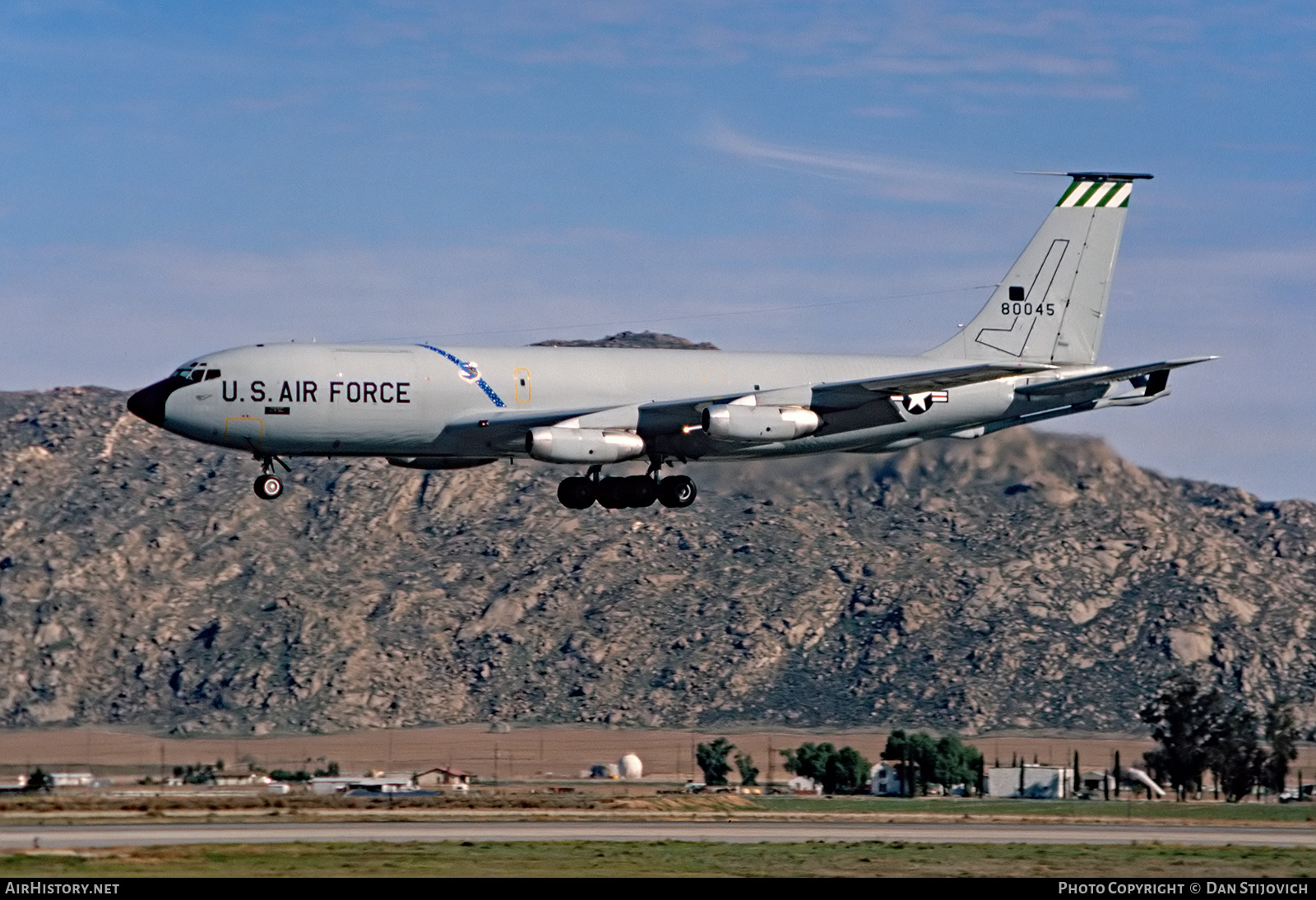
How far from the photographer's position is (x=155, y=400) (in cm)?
5691

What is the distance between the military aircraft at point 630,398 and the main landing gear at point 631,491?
2.5 inches

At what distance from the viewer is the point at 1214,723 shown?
145m

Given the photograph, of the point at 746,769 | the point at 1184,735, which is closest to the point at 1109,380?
the point at 1184,735

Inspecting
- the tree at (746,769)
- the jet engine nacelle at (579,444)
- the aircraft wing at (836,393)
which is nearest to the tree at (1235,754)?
the tree at (746,769)

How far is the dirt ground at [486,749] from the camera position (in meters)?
160

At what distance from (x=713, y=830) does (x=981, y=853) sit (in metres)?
13.3

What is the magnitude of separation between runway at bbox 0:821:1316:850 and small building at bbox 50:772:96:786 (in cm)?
5394

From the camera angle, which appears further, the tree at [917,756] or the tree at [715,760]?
the tree at [715,760]

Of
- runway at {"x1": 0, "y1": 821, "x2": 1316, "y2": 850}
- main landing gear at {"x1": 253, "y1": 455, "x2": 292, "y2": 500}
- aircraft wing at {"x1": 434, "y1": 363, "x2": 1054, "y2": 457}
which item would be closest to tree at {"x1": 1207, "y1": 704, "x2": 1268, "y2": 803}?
runway at {"x1": 0, "y1": 821, "x2": 1316, "y2": 850}

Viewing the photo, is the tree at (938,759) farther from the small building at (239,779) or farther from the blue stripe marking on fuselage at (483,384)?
the blue stripe marking on fuselage at (483,384)

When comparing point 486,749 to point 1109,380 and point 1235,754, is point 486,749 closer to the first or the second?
point 1235,754

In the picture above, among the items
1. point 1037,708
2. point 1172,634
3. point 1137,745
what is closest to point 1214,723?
point 1137,745

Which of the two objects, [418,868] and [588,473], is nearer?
[418,868]
